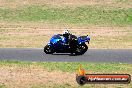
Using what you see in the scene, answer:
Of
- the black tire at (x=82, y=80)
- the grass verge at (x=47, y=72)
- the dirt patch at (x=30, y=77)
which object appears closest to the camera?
the black tire at (x=82, y=80)

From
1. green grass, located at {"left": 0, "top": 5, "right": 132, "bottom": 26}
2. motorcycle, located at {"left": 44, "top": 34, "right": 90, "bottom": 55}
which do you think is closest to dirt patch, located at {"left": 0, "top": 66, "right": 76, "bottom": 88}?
motorcycle, located at {"left": 44, "top": 34, "right": 90, "bottom": 55}

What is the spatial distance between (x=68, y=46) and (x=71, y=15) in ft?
71.9

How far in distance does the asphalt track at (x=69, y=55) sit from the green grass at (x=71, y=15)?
663 inches

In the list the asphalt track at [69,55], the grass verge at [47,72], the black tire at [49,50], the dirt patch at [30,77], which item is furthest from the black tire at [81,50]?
the dirt patch at [30,77]

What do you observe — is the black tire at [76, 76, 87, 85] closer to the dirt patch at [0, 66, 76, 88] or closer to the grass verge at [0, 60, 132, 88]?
the grass verge at [0, 60, 132, 88]

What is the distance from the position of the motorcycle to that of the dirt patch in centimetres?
486

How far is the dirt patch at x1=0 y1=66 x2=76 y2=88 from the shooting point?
18.9 metres

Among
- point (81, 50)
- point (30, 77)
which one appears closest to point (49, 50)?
point (81, 50)

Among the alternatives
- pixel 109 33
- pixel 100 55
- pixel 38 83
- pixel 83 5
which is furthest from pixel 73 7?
pixel 38 83

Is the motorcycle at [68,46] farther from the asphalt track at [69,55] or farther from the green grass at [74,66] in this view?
the green grass at [74,66]

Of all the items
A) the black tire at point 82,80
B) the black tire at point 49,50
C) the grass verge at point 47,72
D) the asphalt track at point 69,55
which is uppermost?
the black tire at point 82,80

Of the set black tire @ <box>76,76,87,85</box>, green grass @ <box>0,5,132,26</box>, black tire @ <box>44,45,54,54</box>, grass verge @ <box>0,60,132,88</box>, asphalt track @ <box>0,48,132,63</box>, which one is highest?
black tire @ <box>76,76,87,85</box>

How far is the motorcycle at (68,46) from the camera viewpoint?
2692 cm

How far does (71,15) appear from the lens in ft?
160
